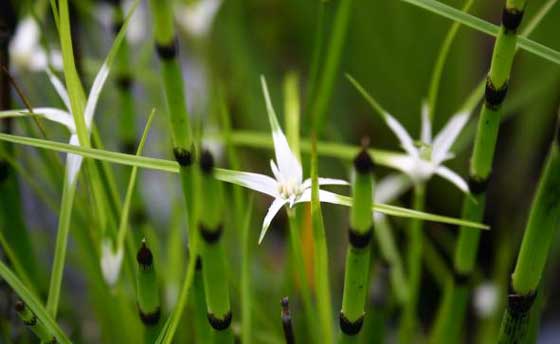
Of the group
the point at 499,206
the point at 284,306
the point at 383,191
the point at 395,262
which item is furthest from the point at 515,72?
the point at 284,306

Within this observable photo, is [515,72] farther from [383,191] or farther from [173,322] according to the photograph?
[173,322]

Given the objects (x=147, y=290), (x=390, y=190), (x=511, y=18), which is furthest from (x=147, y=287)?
(x=390, y=190)

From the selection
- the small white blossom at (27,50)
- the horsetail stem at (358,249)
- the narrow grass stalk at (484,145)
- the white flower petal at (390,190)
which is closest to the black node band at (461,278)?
the narrow grass stalk at (484,145)

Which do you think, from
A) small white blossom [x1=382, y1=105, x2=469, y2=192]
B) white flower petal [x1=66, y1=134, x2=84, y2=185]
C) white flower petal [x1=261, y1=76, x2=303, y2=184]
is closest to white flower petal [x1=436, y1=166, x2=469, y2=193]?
small white blossom [x1=382, y1=105, x2=469, y2=192]

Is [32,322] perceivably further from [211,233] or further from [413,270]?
[413,270]

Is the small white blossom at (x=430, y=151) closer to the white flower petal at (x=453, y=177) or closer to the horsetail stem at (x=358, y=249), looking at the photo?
the white flower petal at (x=453, y=177)

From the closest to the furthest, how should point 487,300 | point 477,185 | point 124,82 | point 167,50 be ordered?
point 167,50 → point 477,185 → point 124,82 → point 487,300
